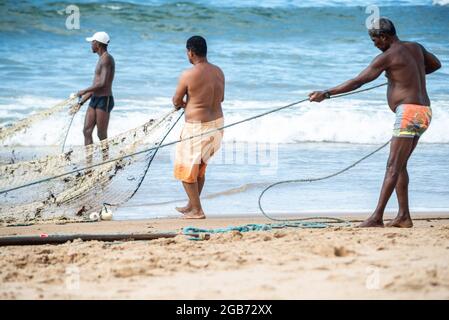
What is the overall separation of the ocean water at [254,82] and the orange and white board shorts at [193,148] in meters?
0.62

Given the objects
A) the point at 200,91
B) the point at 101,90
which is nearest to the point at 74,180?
the point at 200,91

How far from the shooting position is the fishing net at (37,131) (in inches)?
295

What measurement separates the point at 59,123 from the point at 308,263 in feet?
26.0

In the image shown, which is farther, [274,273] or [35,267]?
[35,267]

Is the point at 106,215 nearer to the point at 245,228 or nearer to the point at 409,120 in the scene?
Answer: the point at 245,228

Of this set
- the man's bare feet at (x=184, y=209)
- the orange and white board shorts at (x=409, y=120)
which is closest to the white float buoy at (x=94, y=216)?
the man's bare feet at (x=184, y=209)

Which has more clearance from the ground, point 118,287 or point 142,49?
point 142,49

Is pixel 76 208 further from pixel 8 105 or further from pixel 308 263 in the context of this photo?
pixel 8 105

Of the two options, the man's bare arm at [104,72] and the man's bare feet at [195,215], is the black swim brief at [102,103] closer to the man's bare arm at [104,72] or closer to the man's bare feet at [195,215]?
the man's bare arm at [104,72]

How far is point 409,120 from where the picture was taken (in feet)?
20.3

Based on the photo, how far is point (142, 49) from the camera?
1808cm

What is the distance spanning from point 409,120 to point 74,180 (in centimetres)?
271
